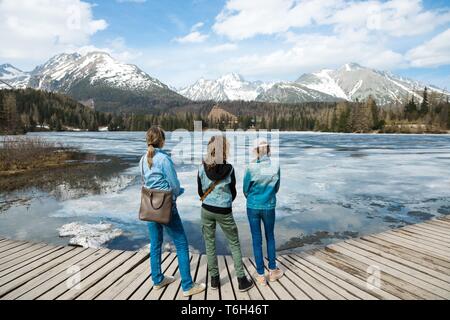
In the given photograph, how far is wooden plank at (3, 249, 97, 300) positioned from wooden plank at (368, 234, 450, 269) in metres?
5.79

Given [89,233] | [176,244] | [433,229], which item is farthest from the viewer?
[89,233]

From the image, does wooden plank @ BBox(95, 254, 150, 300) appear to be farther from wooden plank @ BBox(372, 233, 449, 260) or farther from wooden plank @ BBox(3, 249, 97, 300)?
wooden plank @ BBox(372, 233, 449, 260)

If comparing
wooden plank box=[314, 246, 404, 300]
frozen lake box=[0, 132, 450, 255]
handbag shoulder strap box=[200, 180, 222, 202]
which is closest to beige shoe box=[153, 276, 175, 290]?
handbag shoulder strap box=[200, 180, 222, 202]

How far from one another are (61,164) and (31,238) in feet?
55.7

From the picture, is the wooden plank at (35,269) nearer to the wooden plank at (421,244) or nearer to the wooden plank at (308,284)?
the wooden plank at (308,284)

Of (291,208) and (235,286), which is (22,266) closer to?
(235,286)

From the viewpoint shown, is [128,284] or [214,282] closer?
[214,282]

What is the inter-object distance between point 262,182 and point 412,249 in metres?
3.63

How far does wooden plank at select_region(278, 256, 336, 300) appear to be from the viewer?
12.9 ft

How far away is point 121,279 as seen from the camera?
4426 millimetres

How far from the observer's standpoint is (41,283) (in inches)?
170

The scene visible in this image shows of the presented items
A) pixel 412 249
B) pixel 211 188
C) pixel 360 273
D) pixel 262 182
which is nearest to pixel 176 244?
pixel 211 188

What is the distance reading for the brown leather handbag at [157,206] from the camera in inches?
146
